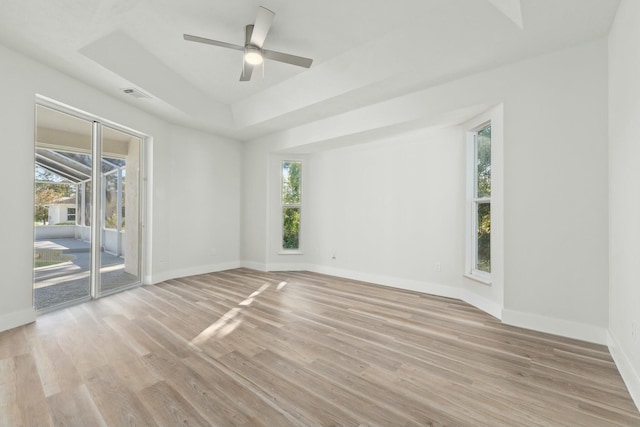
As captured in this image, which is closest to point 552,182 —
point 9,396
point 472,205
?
point 472,205

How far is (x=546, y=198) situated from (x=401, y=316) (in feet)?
6.55

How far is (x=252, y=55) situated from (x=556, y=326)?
4179 millimetres

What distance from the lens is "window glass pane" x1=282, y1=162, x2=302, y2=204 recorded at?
20.5 feet

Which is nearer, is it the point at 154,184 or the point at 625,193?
the point at 625,193

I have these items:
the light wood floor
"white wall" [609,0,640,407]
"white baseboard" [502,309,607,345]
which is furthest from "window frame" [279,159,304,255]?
"white wall" [609,0,640,407]

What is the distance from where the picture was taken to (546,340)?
9.10 feet

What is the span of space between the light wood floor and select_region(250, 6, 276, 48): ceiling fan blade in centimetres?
299

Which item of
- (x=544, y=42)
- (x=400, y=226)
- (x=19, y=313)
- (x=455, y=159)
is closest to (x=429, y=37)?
(x=544, y=42)

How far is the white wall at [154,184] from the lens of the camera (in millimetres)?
3025

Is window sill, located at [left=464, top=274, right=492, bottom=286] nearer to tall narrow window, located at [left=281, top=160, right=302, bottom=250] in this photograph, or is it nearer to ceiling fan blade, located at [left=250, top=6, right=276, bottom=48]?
tall narrow window, located at [left=281, top=160, right=302, bottom=250]

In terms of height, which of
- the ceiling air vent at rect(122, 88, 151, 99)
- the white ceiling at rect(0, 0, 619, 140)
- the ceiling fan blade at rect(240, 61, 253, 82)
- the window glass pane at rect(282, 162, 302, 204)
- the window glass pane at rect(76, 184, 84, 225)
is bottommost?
the window glass pane at rect(76, 184, 84, 225)

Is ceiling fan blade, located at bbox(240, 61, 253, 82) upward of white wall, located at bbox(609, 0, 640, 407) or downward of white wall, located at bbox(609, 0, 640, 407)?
upward

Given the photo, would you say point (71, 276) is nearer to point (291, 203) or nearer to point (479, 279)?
point (291, 203)

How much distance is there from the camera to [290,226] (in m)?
6.25
